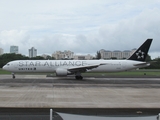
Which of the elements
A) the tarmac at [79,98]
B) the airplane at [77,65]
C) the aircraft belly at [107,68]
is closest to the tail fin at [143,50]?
the airplane at [77,65]

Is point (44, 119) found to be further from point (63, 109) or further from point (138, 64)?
point (138, 64)

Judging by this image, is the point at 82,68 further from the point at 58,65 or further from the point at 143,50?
the point at 143,50

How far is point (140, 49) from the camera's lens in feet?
128

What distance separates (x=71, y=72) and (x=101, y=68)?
5.08 metres

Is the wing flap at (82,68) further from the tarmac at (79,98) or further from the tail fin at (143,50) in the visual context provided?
the tarmac at (79,98)

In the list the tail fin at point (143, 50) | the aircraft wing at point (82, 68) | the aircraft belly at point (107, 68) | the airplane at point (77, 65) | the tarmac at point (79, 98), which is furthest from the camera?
the tail fin at point (143, 50)

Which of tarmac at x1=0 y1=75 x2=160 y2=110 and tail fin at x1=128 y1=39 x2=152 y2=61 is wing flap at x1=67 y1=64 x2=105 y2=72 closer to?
tail fin at x1=128 y1=39 x2=152 y2=61

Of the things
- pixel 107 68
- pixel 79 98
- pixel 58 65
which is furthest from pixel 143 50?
pixel 79 98

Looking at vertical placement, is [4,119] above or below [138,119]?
below

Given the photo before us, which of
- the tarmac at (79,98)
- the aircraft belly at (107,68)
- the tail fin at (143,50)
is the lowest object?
the tarmac at (79,98)

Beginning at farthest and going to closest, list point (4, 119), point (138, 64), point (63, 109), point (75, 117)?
point (138, 64) < point (63, 109) < point (4, 119) < point (75, 117)

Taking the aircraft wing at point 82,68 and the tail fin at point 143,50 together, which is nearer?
the aircraft wing at point 82,68

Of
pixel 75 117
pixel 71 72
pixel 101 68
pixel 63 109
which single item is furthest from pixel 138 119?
pixel 101 68

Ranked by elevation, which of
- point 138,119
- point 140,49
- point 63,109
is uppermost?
point 140,49
